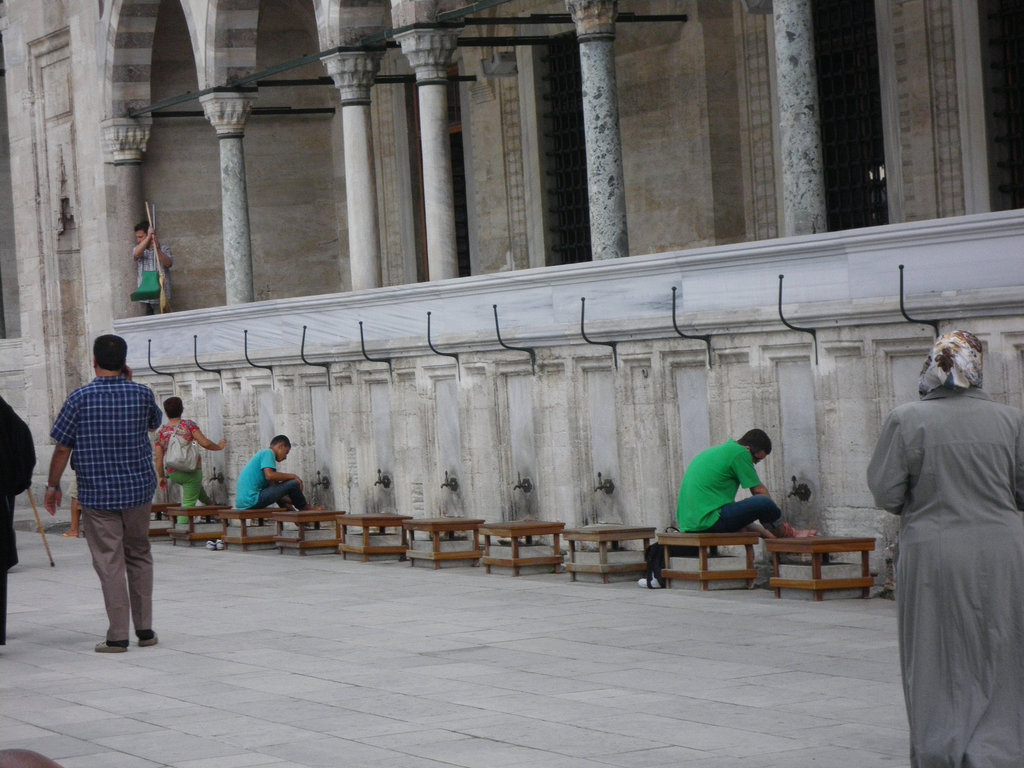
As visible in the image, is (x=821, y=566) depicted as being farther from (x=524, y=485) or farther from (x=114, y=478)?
(x=114, y=478)

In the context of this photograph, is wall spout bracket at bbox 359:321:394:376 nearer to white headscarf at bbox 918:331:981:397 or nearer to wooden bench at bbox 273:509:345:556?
wooden bench at bbox 273:509:345:556

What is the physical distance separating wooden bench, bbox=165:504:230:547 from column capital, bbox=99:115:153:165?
20.3 ft

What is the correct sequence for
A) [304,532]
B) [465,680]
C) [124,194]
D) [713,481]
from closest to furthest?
1. [465,680]
2. [713,481]
3. [304,532]
4. [124,194]

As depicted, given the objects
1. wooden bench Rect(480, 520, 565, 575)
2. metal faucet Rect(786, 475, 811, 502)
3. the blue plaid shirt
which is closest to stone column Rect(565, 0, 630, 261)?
wooden bench Rect(480, 520, 565, 575)

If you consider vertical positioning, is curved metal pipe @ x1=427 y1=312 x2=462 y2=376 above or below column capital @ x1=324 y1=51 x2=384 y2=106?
below

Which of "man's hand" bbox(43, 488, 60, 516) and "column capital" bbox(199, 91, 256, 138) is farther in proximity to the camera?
"column capital" bbox(199, 91, 256, 138)

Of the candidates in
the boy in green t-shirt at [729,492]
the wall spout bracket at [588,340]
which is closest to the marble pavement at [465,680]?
the boy in green t-shirt at [729,492]

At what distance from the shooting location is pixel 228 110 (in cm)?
2014

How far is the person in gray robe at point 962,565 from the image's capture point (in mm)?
5770

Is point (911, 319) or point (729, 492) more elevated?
point (911, 319)

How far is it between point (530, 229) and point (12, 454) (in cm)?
Result: 1122

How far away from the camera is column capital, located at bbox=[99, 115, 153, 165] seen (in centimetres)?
2211

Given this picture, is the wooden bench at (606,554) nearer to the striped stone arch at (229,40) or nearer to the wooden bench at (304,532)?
the wooden bench at (304,532)

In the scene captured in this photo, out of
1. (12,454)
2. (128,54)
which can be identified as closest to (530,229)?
(128,54)
